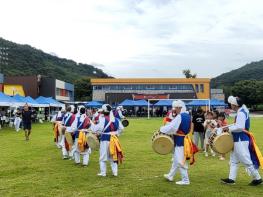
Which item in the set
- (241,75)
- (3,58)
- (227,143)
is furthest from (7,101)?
(241,75)

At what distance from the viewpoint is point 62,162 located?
1334 cm

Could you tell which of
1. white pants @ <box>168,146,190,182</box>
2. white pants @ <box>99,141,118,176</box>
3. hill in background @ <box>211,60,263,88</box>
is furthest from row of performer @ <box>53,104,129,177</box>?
hill in background @ <box>211,60,263,88</box>

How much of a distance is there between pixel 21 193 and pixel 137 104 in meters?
52.0

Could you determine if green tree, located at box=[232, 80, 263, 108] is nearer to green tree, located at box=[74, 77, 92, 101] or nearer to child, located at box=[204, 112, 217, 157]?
green tree, located at box=[74, 77, 92, 101]

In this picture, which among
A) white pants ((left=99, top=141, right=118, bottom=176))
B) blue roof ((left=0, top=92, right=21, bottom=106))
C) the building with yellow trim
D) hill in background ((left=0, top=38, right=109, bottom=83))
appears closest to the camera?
white pants ((left=99, top=141, right=118, bottom=176))

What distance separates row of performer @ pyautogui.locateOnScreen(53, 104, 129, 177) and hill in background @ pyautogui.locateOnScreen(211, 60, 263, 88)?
4931 inches

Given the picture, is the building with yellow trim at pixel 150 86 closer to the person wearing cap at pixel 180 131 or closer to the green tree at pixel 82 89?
the green tree at pixel 82 89

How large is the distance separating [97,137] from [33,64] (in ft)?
343

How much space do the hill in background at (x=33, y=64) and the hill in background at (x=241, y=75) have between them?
46922mm

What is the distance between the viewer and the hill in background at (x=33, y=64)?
10406 centimetres

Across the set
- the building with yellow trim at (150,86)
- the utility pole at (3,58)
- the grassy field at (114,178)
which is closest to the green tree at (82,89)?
the utility pole at (3,58)

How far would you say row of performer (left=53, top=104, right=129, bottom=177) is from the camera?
34.2 ft

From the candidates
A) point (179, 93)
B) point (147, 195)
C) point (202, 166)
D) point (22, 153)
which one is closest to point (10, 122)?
point (22, 153)

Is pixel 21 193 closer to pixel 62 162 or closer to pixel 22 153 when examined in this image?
pixel 62 162
